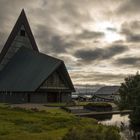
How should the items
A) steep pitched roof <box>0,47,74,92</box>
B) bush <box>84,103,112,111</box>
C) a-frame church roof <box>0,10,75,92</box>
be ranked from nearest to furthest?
bush <box>84,103,112,111</box> → steep pitched roof <box>0,47,74,92</box> → a-frame church roof <box>0,10,75,92</box>

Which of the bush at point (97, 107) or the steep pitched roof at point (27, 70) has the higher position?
the steep pitched roof at point (27, 70)

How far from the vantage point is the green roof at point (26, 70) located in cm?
7614

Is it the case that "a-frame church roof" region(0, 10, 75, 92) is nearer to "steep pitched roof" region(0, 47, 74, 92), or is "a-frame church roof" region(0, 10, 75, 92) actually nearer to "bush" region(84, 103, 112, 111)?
"steep pitched roof" region(0, 47, 74, 92)

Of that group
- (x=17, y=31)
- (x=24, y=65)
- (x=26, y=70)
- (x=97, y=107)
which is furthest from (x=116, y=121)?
(x=17, y=31)

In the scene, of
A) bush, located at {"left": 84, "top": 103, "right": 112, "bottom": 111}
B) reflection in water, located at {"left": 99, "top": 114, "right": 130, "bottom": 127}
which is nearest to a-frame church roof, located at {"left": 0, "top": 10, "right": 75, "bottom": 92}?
bush, located at {"left": 84, "top": 103, "right": 112, "bottom": 111}

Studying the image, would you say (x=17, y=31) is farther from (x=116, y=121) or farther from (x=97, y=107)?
(x=116, y=121)

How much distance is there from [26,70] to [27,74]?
2.38 m

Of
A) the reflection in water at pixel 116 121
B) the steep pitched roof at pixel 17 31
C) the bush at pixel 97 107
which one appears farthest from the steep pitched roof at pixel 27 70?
the reflection in water at pixel 116 121

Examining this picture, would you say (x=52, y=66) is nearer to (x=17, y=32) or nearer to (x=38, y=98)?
(x=38, y=98)

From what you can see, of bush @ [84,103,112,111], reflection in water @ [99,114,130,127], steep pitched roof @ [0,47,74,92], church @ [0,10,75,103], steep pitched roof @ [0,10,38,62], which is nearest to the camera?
reflection in water @ [99,114,130,127]

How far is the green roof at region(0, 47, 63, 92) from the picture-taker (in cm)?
7614

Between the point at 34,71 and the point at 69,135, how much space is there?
61.2m

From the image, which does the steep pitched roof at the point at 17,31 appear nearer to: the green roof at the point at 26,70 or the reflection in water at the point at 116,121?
the green roof at the point at 26,70

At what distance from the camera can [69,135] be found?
19094 mm
